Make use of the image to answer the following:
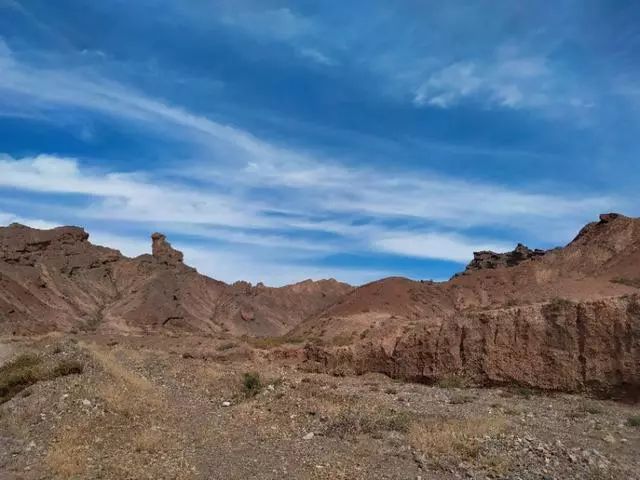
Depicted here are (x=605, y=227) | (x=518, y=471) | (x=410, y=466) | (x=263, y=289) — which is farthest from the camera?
(x=263, y=289)

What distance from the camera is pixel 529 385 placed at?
751 inches

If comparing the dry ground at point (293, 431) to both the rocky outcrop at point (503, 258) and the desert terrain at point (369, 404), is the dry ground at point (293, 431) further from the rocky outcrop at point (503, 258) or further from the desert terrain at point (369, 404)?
the rocky outcrop at point (503, 258)

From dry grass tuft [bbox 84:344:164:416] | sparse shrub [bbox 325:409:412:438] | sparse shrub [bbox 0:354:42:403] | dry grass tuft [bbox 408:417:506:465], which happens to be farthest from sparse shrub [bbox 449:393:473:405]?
sparse shrub [bbox 0:354:42:403]

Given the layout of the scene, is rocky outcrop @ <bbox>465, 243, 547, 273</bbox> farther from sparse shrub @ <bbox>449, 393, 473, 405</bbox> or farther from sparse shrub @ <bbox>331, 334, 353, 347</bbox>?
sparse shrub @ <bbox>449, 393, 473, 405</bbox>

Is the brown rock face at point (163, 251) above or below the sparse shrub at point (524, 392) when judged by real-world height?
above

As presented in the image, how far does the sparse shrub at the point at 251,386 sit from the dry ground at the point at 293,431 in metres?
0.05

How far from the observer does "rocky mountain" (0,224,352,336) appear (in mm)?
81688

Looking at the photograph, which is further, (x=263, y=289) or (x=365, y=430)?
(x=263, y=289)

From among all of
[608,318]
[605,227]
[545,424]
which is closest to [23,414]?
[545,424]

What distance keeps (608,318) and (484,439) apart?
29.3ft

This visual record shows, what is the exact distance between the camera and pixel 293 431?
44.3ft

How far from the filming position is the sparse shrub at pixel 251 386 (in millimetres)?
18491

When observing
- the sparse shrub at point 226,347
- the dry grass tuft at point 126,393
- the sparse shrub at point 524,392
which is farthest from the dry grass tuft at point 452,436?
the sparse shrub at point 226,347

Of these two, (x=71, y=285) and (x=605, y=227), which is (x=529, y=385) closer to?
(x=605, y=227)
